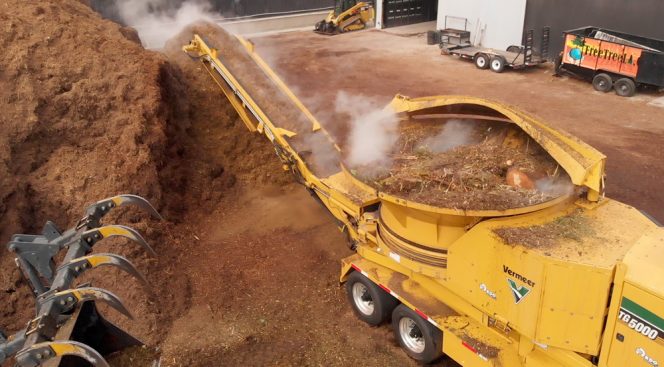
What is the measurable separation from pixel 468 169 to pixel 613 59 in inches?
466

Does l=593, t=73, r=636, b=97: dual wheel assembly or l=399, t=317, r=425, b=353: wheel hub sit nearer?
l=399, t=317, r=425, b=353: wheel hub

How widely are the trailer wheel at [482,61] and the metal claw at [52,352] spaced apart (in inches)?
650

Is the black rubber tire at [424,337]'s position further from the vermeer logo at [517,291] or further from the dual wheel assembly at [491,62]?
the dual wheel assembly at [491,62]

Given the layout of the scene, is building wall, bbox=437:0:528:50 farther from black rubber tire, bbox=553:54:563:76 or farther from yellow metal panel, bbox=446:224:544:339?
yellow metal panel, bbox=446:224:544:339

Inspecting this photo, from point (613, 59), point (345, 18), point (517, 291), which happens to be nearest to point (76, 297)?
point (517, 291)

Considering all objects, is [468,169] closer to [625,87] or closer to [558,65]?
[625,87]

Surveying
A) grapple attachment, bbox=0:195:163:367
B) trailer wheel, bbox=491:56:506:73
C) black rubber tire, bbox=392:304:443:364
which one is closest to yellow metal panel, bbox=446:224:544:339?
black rubber tire, bbox=392:304:443:364

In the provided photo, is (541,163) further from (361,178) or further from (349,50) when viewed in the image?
(349,50)

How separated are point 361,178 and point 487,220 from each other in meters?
1.59

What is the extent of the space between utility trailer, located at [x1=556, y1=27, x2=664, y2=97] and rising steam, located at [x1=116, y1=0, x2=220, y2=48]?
10.5 metres

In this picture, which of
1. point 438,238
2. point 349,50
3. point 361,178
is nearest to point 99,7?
point 349,50

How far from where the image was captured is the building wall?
1898cm

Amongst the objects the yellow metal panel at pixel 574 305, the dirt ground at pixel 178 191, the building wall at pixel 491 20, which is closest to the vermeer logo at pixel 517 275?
the yellow metal panel at pixel 574 305

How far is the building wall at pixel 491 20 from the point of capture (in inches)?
747
